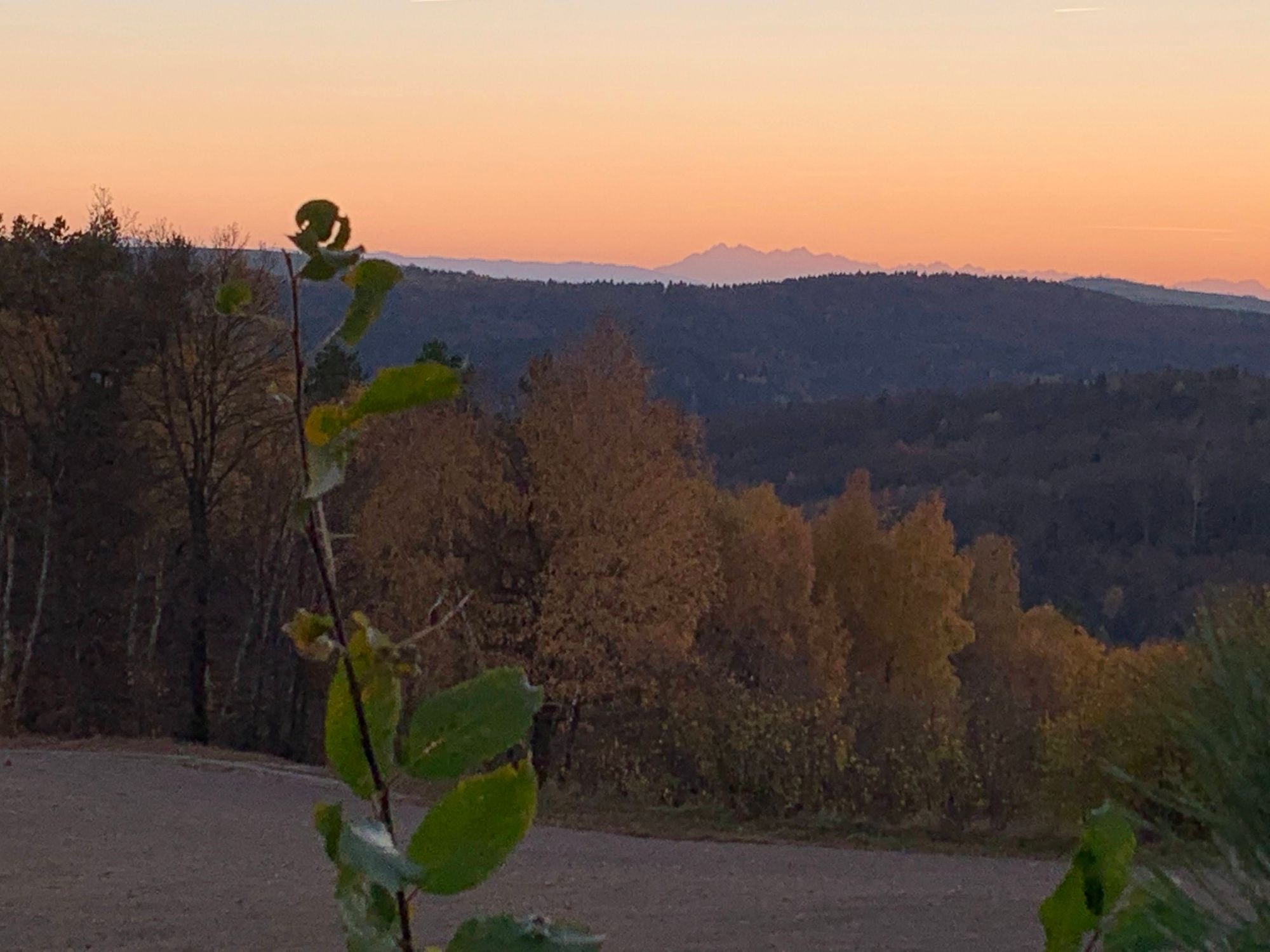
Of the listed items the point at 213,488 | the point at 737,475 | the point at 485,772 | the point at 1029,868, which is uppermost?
the point at 485,772

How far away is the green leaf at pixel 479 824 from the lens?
603 mm

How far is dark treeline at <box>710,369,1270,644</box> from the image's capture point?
6356 cm

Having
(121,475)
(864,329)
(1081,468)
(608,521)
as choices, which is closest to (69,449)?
(121,475)

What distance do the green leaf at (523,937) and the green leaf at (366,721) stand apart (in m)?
0.07

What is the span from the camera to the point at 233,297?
63 centimetres

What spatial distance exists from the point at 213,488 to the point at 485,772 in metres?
17.8

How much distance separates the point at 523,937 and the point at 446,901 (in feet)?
21.9

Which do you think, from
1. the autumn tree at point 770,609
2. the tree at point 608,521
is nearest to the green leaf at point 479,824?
the tree at point 608,521

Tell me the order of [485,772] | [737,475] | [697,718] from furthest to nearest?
1. [737,475]
2. [697,718]
3. [485,772]

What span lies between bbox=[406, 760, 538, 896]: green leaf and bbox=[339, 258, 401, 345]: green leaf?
0.19m

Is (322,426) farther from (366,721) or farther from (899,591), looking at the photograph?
(899,591)

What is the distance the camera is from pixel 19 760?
13.8m

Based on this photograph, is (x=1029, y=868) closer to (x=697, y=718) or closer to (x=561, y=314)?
(x=697, y=718)

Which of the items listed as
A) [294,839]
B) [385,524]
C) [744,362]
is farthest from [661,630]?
[744,362]
